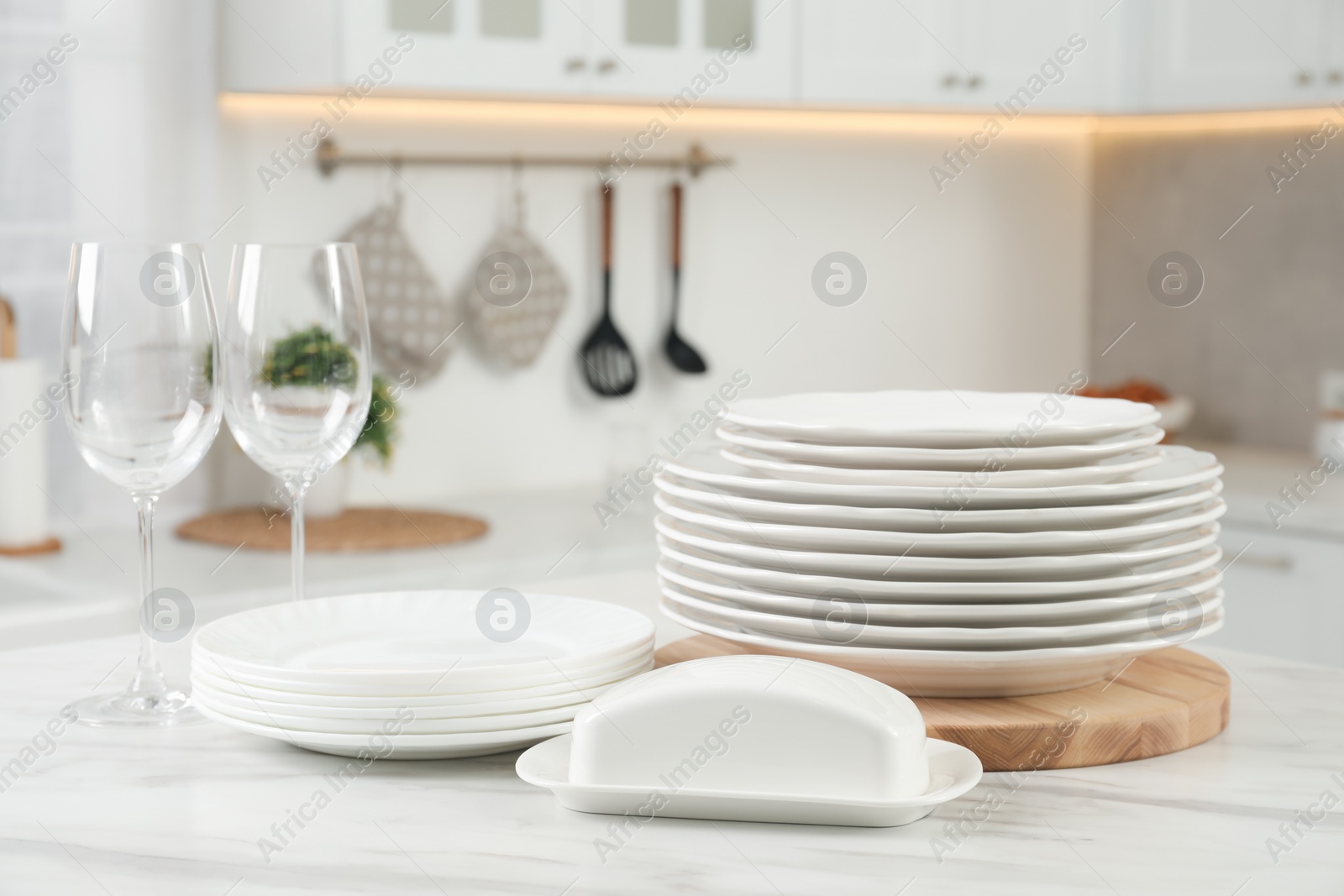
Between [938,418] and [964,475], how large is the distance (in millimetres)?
106

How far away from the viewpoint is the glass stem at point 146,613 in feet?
2.42

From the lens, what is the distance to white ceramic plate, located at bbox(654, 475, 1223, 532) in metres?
0.69

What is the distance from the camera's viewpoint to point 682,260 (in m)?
2.70

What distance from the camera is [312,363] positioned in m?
0.72

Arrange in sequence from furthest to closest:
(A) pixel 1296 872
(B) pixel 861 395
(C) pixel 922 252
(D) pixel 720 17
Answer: (C) pixel 922 252, (D) pixel 720 17, (B) pixel 861 395, (A) pixel 1296 872

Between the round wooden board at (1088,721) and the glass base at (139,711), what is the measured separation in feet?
1.29

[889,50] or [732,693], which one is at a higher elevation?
[889,50]

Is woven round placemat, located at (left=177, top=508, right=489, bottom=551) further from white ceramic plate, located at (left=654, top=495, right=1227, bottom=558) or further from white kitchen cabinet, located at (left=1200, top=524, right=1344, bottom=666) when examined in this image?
white ceramic plate, located at (left=654, top=495, right=1227, bottom=558)

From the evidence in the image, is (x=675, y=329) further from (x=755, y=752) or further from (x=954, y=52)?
(x=755, y=752)

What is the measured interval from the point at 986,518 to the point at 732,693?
174 mm

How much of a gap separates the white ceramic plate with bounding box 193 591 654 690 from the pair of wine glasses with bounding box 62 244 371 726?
49mm

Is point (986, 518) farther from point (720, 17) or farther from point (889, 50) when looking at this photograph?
point (889, 50)

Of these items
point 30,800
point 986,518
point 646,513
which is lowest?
point 646,513

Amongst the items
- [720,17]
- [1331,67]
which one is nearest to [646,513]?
[720,17]
